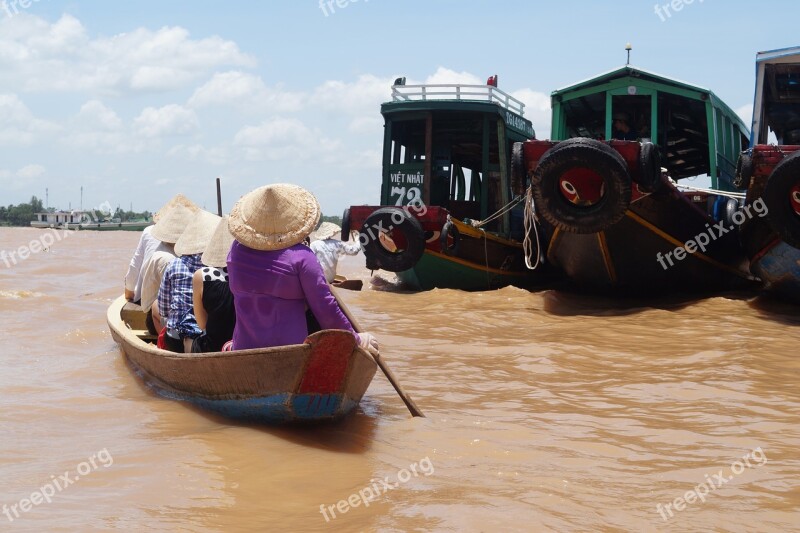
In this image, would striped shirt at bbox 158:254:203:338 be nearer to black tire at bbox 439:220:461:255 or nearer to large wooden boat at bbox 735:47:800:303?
large wooden boat at bbox 735:47:800:303

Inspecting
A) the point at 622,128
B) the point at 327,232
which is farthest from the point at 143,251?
the point at 622,128

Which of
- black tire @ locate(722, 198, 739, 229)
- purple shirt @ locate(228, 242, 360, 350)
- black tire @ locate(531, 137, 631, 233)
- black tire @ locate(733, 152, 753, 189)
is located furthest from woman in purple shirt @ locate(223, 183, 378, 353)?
black tire @ locate(722, 198, 739, 229)

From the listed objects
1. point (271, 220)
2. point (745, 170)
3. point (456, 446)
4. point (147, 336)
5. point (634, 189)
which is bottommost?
point (456, 446)

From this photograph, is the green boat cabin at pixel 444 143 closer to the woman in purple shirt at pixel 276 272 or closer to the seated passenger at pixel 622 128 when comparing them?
the seated passenger at pixel 622 128

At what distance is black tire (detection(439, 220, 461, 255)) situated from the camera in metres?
10.6

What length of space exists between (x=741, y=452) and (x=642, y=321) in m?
4.34

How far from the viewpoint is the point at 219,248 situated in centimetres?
449

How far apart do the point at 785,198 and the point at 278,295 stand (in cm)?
542

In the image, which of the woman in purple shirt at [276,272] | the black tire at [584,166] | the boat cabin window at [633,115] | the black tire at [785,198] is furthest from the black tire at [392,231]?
the woman in purple shirt at [276,272]

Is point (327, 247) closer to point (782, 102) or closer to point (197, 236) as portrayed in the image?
point (197, 236)

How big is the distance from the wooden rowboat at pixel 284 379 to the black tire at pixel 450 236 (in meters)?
6.34

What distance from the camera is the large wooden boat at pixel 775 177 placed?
7500mm

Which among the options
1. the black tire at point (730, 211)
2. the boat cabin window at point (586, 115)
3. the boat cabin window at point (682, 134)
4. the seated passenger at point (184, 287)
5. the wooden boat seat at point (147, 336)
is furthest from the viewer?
the boat cabin window at point (586, 115)

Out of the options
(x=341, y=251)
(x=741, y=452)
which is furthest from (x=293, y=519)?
(x=341, y=251)
